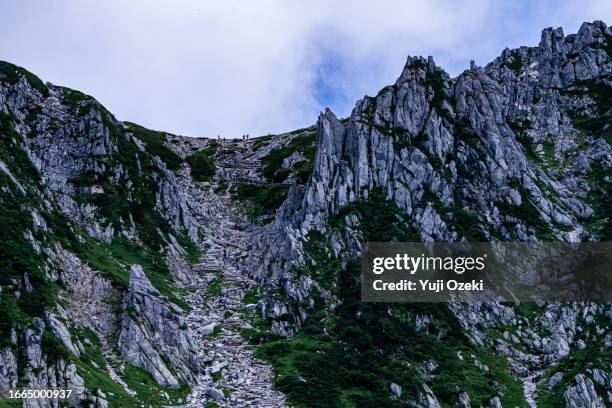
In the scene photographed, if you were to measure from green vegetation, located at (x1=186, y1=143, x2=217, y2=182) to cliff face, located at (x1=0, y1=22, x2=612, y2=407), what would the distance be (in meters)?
1.61

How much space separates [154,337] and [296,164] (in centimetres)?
9289

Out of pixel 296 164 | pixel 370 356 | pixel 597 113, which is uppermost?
pixel 597 113

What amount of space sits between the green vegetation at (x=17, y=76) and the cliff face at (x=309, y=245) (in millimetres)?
578

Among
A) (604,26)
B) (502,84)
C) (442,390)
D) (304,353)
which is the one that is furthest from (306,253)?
(604,26)

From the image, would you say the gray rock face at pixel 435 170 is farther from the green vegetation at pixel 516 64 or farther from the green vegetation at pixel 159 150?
the green vegetation at pixel 159 150

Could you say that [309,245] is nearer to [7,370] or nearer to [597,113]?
[7,370]

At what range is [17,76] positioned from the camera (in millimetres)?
117562

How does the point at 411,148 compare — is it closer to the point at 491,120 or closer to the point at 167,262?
the point at 491,120

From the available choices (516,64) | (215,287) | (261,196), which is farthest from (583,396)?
(516,64)

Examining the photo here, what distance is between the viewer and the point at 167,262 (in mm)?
90688

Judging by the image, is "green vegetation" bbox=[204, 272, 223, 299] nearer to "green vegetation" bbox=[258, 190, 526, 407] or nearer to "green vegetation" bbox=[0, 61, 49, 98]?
"green vegetation" bbox=[258, 190, 526, 407]

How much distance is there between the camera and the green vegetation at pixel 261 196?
124 m

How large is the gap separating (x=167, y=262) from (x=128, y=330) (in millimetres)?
29274

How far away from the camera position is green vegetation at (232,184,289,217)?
12394cm
